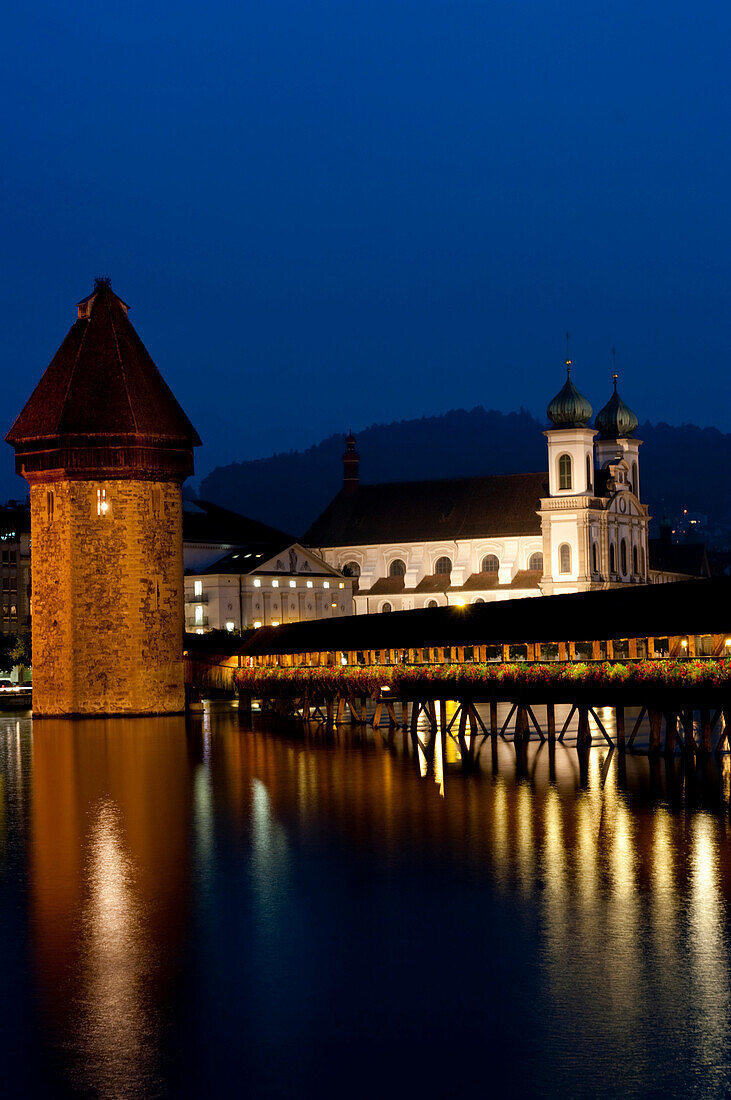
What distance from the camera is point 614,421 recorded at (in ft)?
396

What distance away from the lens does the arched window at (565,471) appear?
10806 cm

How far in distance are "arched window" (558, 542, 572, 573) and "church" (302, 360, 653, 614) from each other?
0.07 metres

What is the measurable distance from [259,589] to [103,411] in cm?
4899

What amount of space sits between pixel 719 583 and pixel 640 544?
85.1m

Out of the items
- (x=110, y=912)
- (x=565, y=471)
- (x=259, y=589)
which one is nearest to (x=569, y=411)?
(x=565, y=471)

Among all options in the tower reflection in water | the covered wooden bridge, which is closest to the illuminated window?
the covered wooden bridge

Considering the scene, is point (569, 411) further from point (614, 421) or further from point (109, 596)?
point (109, 596)

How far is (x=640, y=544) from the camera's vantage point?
114875 mm

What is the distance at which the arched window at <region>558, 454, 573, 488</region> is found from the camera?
355 ft

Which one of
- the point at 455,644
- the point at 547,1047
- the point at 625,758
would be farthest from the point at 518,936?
the point at 455,644

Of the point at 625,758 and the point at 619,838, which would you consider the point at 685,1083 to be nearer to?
the point at 619,838

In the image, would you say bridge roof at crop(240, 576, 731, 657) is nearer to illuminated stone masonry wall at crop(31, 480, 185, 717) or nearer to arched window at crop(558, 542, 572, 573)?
illuminated stone masonry wall at crop(31, 480, 185, 717)

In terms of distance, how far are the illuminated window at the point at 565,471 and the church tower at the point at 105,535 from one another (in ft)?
179

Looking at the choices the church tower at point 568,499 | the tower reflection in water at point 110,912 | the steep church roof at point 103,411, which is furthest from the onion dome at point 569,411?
the tower reflection in water at point 110,912
